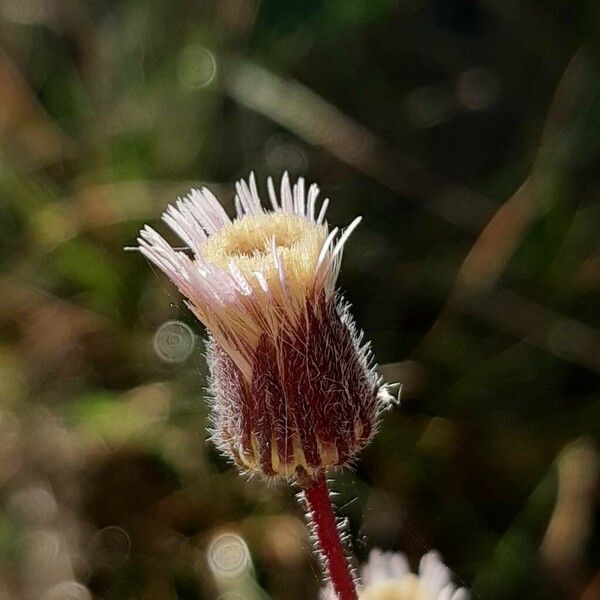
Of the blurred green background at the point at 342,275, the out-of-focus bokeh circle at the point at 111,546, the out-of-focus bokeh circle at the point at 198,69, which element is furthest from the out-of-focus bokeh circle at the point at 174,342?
the out-of-focus bokeh circle at the point at 198,69

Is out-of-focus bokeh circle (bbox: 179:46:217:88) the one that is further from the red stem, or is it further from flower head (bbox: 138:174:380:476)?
the red stem

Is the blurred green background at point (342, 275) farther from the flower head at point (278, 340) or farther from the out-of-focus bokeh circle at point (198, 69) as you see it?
the flower head at point (278, 340)

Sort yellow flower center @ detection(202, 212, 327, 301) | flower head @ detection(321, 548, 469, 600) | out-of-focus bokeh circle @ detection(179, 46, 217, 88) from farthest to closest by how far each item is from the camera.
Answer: out-of-focus bokeh circle @ detection(179, 46, 217, 88)
flower head @ detection(321, 548, 469, 600)
yellow flower center @ detection(202, 212, 327, 301)

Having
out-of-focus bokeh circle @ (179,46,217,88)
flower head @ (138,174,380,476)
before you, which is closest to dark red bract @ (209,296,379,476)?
flower head @ (138,174,380,476)

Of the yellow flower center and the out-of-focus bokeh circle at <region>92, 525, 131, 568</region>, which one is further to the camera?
the out-of-focus bokeh circle at <region>92, 525, 131, 568</region>

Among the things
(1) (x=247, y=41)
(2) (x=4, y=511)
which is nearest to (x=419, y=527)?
(2) (x=4, y=511)

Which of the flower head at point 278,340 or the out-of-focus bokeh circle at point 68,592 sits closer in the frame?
the flower head at point 278,340

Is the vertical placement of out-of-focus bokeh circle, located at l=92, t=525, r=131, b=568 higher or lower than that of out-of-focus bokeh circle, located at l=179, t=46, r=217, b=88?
lower
